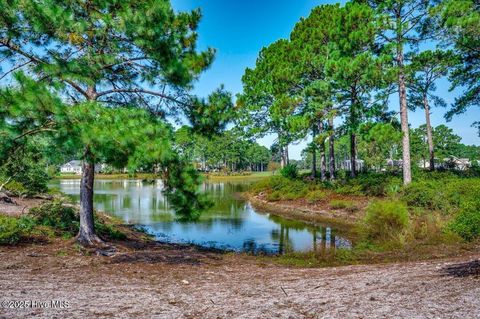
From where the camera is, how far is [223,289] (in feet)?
18.8

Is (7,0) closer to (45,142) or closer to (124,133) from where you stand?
(45,142)

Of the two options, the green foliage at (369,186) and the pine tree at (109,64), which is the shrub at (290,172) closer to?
the green foliage at (369,186)

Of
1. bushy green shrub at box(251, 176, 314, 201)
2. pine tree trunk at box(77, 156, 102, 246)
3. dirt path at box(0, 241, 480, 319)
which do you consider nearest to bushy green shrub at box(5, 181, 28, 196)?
pine tree trunk at box(77, 156, 102, 246)

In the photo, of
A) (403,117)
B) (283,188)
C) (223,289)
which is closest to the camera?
(223,289)

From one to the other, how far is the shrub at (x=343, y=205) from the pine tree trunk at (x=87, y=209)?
503 inches

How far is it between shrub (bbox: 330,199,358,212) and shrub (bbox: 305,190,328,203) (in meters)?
1.79

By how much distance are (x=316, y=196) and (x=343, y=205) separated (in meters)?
3.10

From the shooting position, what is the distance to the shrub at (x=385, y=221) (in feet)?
38.5

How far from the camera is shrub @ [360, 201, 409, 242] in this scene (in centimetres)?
1173

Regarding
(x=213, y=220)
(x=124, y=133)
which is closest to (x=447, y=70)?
(x=213, y=220)

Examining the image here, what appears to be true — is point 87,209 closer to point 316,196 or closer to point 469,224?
point 469,224

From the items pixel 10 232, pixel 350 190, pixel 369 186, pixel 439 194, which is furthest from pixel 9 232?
pixel 369 186

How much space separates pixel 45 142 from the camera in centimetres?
663

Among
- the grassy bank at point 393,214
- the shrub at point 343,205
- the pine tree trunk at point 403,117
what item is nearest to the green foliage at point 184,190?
the grassy bank at point 393,214
